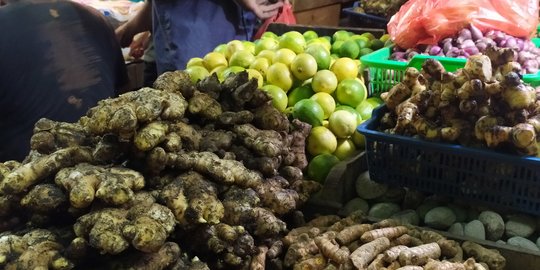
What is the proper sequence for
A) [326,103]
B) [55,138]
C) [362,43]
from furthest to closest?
[362,43], [326,103], [55,138]

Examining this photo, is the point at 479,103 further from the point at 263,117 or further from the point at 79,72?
the point at 79,72

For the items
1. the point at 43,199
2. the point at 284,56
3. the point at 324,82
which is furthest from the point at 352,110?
the point at 43,199

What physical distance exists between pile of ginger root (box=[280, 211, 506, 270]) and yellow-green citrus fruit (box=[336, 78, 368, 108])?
2.44ft

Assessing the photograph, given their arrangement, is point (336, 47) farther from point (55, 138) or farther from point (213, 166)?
point (55, 138)

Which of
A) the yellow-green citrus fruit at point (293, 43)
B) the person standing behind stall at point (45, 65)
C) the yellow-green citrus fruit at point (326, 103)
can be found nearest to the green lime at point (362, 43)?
the yellow-green citrus fruit at point (293, 43)

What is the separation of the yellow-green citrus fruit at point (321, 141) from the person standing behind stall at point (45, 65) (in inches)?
46.4

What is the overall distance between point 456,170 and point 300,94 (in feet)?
2.89

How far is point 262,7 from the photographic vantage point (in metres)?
3.39

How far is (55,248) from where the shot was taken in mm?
1288

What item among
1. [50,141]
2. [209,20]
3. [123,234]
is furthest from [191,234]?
[209,20]

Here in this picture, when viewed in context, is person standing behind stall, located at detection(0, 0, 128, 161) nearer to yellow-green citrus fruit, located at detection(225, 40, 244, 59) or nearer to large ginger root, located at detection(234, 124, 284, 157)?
yellow-green citrus fruit, located at detection(225, 40, 244, 59)

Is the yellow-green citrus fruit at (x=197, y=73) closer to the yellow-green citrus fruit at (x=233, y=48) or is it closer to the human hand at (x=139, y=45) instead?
the yellow-green citrus fruit at (x=233, y=48)

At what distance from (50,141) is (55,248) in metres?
0.42

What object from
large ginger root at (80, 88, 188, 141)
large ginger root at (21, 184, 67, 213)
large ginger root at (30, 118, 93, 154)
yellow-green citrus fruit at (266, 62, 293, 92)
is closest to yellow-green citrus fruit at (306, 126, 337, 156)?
yellow-green citrus fruit at (266, 62, 293, 92)
